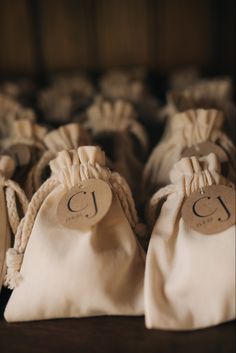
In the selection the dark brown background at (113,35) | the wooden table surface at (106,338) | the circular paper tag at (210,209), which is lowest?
the wooden table surface at (106,338)

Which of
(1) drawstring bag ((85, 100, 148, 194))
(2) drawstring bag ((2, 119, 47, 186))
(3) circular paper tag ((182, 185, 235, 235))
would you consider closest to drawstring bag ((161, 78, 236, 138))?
(1) drawstring bag ((85, 100, 148, 194))

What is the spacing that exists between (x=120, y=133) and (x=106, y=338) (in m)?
0.58

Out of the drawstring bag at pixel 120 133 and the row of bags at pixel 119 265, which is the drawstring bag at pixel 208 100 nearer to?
the drawstring bag at pixel 120 133

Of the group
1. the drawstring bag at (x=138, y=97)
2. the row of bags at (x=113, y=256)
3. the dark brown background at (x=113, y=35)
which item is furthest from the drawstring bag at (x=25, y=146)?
the dark brown background at (x=113, y=35)

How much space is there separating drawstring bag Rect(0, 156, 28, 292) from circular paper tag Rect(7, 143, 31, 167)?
119 millimetres

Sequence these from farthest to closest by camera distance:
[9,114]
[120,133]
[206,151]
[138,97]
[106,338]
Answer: [138,97] < [9,114] < [120,133] < [206,151] < [106,338]

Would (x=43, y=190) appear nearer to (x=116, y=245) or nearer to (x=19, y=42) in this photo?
(x=116, y=245)

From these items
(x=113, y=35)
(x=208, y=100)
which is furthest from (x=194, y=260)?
(x=113, y=35)

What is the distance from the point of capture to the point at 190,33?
65.4 inches

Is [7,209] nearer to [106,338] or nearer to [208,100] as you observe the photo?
[106,338]

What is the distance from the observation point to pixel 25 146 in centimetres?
83

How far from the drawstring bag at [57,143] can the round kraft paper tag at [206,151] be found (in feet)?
0.70

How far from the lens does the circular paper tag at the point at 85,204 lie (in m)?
0.55

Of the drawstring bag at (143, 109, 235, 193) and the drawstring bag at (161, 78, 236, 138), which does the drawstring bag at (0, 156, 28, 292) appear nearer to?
the drawstring bag at (143, 109, 235, 193)
